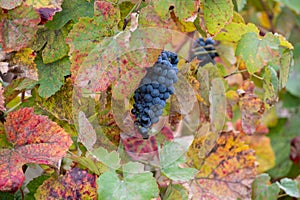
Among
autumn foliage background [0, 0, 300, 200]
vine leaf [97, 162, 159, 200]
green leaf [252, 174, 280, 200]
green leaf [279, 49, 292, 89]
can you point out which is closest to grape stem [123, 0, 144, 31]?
autumn foliage background [0, 0, 300, 200]

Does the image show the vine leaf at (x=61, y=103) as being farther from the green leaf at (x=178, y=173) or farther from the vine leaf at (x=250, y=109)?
the vine leaf at (x=250, y=109)

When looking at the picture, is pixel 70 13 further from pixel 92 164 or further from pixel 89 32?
pixel 92 164

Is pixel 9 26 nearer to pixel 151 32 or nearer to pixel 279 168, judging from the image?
pixel 151 32

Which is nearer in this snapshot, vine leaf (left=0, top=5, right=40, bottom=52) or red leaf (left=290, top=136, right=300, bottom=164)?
vine leaf (left=0, top=5, right=40, bottom=52)

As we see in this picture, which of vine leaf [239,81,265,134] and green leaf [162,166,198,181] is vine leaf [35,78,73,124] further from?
vine leaf [239,81,265,134]

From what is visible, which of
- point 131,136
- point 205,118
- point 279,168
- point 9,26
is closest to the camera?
point 9,26

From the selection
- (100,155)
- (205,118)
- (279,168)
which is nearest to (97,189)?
(100,155)
